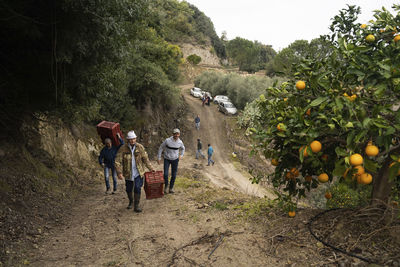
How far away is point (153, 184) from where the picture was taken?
19.6 feet

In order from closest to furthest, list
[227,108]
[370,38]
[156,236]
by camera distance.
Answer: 1. [370,38]
2. [156,236]
3. [227,108]

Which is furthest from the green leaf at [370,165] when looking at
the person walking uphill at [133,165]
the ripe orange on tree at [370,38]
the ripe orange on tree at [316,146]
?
the person walking uphill at [133,165]

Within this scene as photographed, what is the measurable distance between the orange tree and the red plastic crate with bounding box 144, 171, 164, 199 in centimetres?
301

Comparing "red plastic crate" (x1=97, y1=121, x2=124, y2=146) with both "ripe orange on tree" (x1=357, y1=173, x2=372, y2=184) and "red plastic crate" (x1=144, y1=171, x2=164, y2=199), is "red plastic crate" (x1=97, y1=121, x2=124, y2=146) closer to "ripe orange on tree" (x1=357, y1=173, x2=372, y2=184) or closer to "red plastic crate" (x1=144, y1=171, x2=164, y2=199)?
"red plastic crate" (x1=144, y1=171, x2=164, y2=199)

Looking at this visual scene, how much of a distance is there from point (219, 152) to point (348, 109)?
18517 mm

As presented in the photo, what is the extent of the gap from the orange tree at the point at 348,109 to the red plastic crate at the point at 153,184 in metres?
3.01

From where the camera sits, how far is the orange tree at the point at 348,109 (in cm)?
249

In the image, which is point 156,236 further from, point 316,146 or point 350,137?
point 350,137

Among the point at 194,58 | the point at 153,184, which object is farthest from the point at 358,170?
the point at 194,58

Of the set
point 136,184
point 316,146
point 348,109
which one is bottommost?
point 136,184

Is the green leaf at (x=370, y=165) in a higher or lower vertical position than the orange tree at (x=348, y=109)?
lower

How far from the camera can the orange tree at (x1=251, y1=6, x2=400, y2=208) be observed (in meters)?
2.49

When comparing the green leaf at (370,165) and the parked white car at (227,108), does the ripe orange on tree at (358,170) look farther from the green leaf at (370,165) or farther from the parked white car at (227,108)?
the parked white car at (227,108)

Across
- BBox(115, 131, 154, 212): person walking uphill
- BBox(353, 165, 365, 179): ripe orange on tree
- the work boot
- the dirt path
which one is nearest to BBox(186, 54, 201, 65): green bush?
the dirt path
